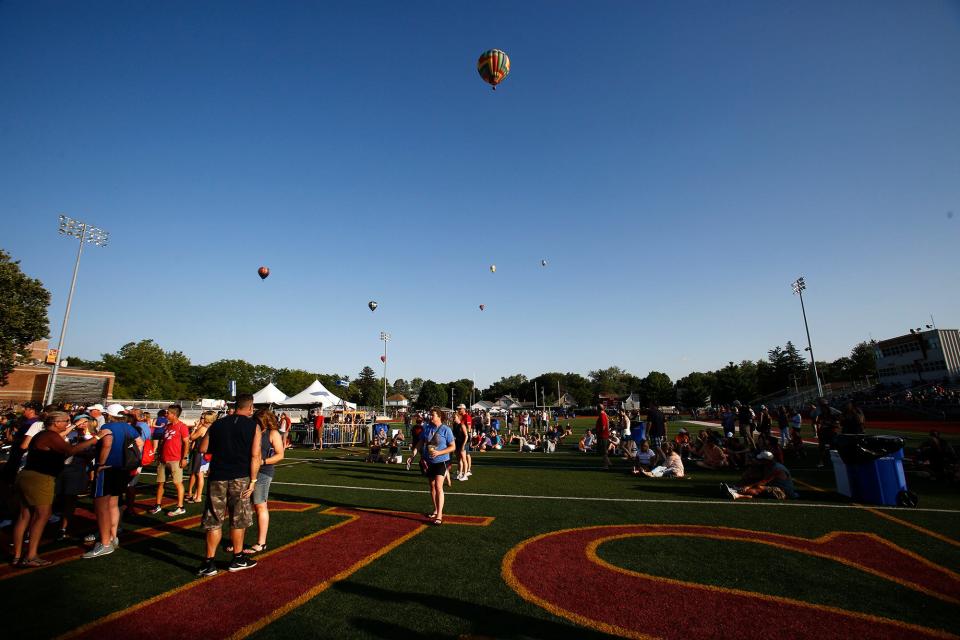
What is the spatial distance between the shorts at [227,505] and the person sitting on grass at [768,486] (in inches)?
378

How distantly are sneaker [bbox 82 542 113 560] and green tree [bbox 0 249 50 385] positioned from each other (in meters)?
49.6

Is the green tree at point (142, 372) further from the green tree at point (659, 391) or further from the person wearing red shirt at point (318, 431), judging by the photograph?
the green tree at point (659, 391)

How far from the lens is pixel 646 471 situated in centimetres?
1320

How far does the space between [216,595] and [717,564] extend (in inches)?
241

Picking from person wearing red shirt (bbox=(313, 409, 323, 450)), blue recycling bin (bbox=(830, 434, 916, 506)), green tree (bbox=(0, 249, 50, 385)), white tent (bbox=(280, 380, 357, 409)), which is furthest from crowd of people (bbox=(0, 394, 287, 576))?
green tree (bbox=(0, 249, 50, 385))

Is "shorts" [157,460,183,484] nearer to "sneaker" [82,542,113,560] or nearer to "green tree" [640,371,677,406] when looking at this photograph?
"sneaker" [82,542,113,560]

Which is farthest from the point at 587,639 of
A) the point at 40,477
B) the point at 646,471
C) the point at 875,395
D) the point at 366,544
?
the point at 875,395

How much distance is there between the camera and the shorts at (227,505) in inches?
211

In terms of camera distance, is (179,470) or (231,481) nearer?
(231,481)

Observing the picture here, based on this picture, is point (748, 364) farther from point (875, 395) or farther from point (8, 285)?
point (8, 285)

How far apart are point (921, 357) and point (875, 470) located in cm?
7510

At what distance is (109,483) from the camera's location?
251 inches

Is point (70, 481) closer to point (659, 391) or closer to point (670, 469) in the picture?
point (670, 469)

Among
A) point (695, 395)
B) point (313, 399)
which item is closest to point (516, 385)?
point (695, 395)
